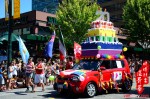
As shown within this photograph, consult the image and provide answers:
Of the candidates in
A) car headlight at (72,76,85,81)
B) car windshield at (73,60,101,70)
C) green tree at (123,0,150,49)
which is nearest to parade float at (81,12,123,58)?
car windshield at (73,60,101,70)

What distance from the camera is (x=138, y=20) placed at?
118 feet

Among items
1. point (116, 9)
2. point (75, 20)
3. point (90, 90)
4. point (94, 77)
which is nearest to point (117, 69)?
point (94, 77)

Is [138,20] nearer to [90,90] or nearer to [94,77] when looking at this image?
[94,77]

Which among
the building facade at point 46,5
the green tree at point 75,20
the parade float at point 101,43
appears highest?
the building facade at point 46,5

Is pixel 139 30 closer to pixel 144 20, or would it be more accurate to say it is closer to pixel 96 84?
pixel 144 20

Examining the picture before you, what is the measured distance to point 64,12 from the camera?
1372 inches

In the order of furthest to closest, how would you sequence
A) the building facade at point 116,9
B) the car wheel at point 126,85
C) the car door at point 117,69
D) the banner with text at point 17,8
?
the building facade at point 116,9 < the banner with text at point 17,8 < the car wheel at point 126,85 < the car door at point 117,69

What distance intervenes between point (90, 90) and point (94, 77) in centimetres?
59

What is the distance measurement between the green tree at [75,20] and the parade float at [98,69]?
17945mm

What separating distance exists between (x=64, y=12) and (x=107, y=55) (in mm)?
20525

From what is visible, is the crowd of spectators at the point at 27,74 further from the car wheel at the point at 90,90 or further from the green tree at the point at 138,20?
the green tree at the point at 138,20

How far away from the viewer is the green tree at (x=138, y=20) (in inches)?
1390

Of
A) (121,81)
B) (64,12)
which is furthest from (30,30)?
(121,81)

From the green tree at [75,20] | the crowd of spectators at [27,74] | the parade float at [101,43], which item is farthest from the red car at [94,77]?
the green tree at [75,20]
